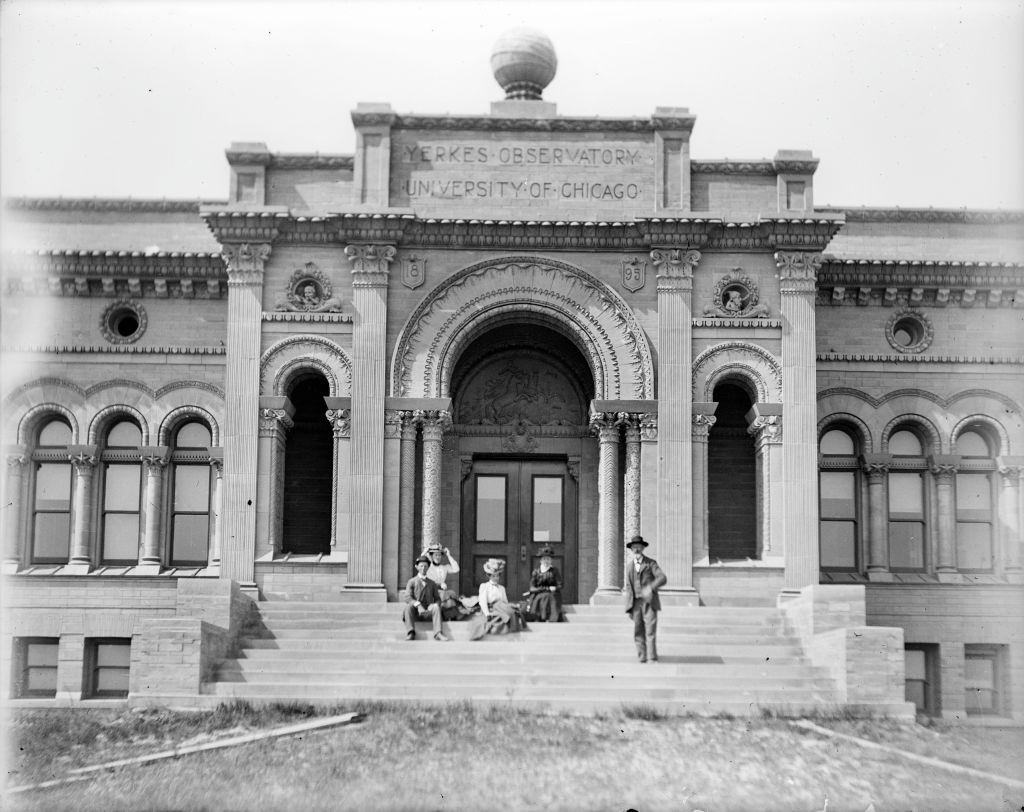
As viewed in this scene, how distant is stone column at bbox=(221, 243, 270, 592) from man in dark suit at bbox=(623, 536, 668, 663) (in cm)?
770

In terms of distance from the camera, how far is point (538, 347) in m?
33.0

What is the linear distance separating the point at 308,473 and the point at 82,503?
483 cm

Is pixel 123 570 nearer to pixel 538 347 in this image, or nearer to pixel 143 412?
pixel 143 412

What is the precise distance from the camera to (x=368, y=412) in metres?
30.0

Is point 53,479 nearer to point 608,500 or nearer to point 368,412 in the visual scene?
point 368,412

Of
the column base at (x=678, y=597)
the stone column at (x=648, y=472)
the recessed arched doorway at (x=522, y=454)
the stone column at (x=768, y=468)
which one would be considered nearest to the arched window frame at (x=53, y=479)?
the recessed arched doorway at (x=522, y=454)

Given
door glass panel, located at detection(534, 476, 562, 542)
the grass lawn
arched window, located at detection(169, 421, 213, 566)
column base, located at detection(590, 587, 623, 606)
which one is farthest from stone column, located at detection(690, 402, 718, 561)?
arched window, located at detection(169, 421, 213, 566)

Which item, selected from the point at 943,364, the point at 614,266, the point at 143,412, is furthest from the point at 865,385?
the point at 143,412

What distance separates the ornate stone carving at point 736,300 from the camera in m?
30.4

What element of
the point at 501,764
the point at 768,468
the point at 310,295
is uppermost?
the point at 310,295

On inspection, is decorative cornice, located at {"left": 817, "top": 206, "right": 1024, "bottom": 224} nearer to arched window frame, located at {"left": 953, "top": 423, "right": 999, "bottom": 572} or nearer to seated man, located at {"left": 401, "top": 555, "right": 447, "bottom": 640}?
arched window frame, located at {"left": 953, "top": 423, "right": 999, "bottom": 572}

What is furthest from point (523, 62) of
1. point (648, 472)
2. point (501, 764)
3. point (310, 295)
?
point (501, 764)

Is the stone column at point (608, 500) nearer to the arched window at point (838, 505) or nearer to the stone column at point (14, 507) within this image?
the arched window at point (838, 505)

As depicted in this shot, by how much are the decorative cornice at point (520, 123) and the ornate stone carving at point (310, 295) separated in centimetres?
309
